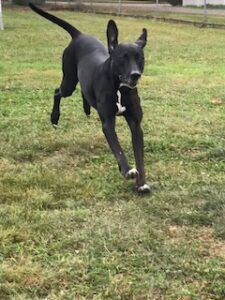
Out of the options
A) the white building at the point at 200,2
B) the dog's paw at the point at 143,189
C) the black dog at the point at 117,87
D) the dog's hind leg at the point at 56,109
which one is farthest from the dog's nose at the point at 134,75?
the white building at the point at 200,2

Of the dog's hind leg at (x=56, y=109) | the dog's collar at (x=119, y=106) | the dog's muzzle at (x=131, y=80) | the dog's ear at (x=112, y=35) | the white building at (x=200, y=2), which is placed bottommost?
the white building at (x=200, y=2)

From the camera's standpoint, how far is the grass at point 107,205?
3070mm

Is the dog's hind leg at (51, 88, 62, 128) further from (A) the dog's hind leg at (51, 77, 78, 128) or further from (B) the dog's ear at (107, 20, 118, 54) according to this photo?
(B) the dog's ear at (107, 20, 118, 54)

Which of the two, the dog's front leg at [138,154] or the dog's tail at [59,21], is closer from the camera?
the dog's front leg at [138,154]

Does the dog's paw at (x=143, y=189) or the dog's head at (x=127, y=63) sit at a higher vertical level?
the dog's head at (x=127, y=63)

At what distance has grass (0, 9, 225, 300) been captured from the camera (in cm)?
307

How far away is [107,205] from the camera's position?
4090 millimetres

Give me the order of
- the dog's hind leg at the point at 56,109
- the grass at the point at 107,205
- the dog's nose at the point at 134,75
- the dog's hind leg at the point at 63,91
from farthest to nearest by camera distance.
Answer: the dog's hind leg at the point at 56,109 < the dog's hind leg at the point at 63,91 < the dog's nose at the point at 134,75 < the grass at the point at 107,205

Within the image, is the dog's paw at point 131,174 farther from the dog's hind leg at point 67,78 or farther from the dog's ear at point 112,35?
the dog's hind leg at point 67,78

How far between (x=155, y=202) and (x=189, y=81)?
17.5ft

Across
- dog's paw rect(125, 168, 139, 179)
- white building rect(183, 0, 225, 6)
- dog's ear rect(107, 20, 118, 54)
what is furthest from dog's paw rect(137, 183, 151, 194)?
white building rect(183, 0, 225, 6)

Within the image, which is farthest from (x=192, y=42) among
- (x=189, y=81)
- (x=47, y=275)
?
(x=47, y=275)

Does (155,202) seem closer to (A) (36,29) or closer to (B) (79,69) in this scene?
(B) (79,69)

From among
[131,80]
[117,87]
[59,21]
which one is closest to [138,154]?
[117,87]
